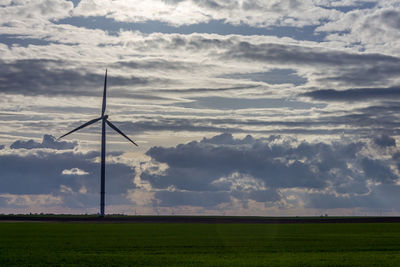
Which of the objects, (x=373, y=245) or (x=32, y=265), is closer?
(x=32, y=265)

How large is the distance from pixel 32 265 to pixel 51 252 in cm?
1203

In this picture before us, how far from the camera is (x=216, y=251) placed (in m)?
59.0

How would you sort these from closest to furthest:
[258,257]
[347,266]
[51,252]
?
[347,266]
[258,257]
[51,252]

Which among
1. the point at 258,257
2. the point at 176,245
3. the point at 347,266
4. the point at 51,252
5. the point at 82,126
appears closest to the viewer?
the point at 347,266

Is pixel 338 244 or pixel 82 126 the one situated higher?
pixel 82 126

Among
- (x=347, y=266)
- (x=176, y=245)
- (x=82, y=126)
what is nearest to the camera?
(x=347, y=266)

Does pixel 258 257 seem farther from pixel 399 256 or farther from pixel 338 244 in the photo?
pixel 338 244

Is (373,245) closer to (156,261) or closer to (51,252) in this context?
(156,261)

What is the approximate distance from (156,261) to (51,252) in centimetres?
1434

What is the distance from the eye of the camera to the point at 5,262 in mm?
46594

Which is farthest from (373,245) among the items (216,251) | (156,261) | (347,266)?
(156,261)

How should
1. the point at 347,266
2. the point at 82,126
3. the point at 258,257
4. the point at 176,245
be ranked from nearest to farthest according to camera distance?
the point at 347,266, the point at 258,257, the point at 176,245, the point at 82,126

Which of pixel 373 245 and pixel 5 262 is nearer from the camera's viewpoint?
pixel 5 262

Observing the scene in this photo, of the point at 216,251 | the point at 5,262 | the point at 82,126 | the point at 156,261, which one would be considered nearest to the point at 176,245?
the point at 216,251
